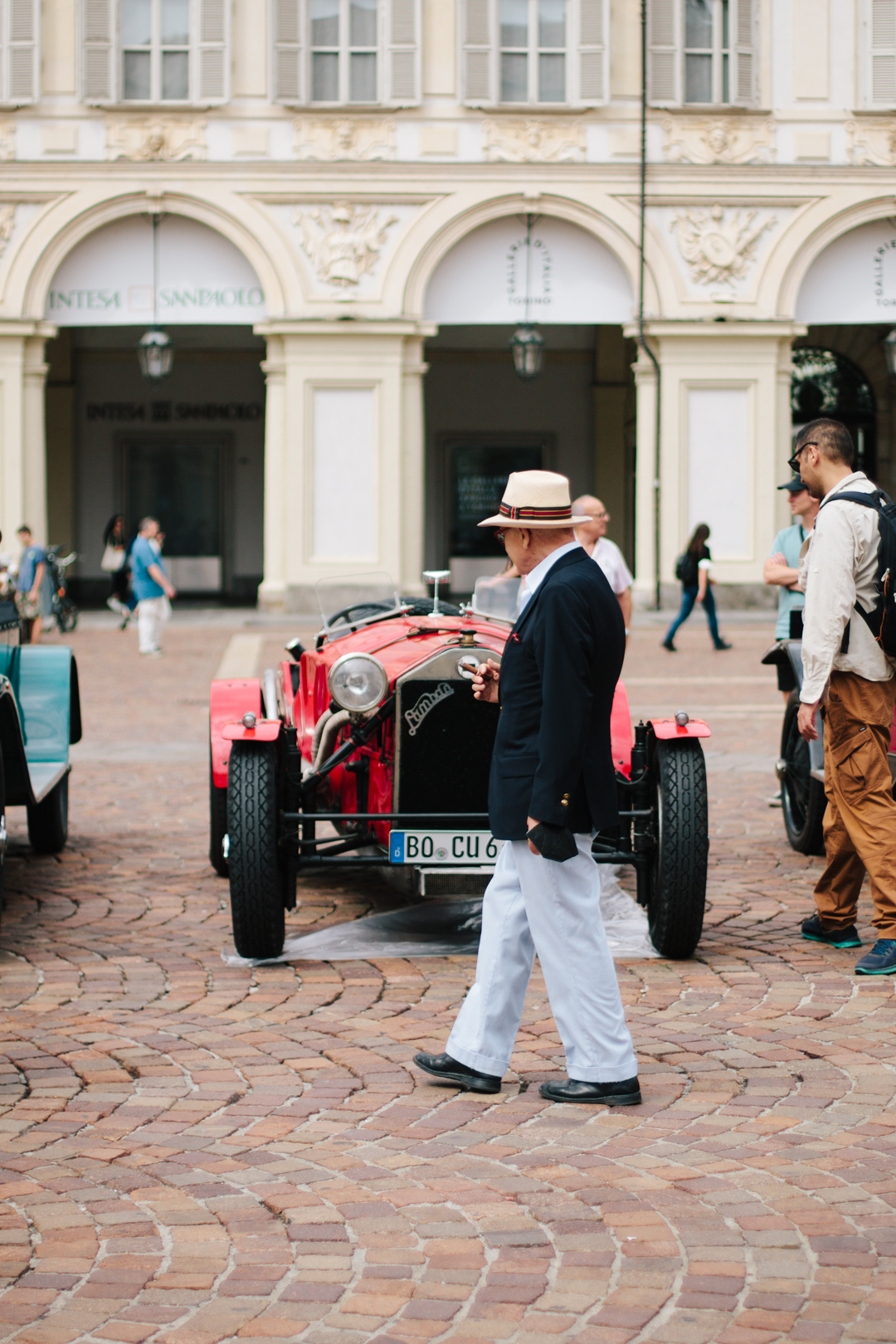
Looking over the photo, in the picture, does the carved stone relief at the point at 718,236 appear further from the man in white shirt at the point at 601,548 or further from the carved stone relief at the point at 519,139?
the man in white shirt at the point at 601,548

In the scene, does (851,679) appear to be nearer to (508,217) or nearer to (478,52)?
(508,217)

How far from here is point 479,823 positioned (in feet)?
19.8

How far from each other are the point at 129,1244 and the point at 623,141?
21.6 meters

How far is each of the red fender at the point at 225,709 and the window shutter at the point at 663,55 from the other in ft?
57.0

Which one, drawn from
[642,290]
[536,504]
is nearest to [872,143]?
[642,290]

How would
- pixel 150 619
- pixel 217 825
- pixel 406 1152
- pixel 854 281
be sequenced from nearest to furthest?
pixel 406 1152
pixel 217 825
pixel 150 619
pixel 854 281

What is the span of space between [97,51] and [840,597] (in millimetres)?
19896

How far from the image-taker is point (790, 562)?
8.69 m

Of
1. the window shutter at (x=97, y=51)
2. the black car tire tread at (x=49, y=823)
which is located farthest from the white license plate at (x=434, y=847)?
the window shutter at (x=97, y=51)

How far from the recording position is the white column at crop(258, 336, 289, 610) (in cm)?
2361

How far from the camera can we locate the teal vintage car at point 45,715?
7.57 m

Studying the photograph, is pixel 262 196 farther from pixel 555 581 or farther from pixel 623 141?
pixel 555 581

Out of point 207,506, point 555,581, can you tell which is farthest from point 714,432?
point 555,581

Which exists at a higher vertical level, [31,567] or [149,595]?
[31,567]
